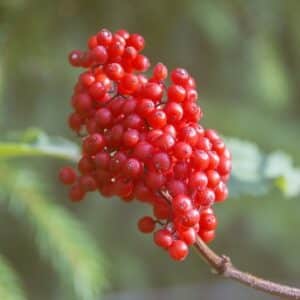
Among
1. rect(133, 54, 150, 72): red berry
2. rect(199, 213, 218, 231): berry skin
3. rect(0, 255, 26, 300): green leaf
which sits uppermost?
rect(133, 54, 150, 72): red berry

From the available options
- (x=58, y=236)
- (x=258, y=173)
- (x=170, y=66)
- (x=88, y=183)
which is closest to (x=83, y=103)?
(x=88, y=183)

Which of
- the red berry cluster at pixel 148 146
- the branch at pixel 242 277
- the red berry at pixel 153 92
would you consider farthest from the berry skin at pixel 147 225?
the red berry at pixel 153 92

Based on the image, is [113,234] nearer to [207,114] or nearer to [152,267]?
[152,267]

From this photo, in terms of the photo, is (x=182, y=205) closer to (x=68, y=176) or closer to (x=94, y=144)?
(x=94, y=144)

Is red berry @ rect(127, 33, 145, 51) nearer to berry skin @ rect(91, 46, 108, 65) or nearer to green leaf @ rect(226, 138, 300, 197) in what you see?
berry skin @ rect(91, 46, 108, 65)

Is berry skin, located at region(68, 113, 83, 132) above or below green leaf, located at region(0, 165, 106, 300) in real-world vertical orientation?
above

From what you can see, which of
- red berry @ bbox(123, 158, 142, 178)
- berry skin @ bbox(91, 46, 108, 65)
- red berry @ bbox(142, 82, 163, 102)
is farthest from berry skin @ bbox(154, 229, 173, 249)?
berry skin @ bbox(91, 46, 108, 65)

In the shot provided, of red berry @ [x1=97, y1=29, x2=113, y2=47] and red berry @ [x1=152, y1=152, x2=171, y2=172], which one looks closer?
red berry @ [x1=152, y1=152, x2=171, y2=172]

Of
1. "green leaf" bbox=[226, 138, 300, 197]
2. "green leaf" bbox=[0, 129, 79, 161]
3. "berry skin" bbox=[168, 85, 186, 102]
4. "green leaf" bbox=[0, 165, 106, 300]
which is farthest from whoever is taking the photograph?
"green leaf" bbox=[0, 165, 106, 300]
